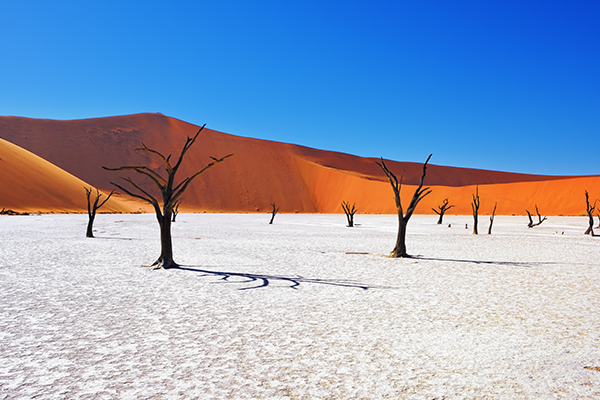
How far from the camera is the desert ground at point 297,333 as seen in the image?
3.49m

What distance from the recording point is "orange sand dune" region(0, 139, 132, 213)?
1933 inches

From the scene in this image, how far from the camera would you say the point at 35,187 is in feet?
172

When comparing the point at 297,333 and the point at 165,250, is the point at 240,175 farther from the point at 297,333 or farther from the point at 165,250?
the point at 297,333

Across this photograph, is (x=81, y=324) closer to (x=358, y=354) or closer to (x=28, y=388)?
(x=28, y=388)

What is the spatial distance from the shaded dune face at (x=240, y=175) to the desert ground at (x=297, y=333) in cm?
6591

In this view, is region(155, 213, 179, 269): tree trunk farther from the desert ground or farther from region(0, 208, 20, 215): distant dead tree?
region(0, 208, 20, 215): distant dead tree

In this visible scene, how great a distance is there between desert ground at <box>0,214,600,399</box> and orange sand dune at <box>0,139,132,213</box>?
46.6 meters

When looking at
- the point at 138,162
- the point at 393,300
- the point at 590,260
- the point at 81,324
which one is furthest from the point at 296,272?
the point at 138,162

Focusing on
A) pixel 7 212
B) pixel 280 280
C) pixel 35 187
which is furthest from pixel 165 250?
pixel 35 187

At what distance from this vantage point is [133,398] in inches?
128

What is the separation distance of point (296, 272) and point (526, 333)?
5280 millimetres

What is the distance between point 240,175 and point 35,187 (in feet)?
143

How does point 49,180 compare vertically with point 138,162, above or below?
below

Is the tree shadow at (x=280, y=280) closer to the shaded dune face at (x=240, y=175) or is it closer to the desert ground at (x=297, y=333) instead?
the desert ground at (x=297, y=333)
